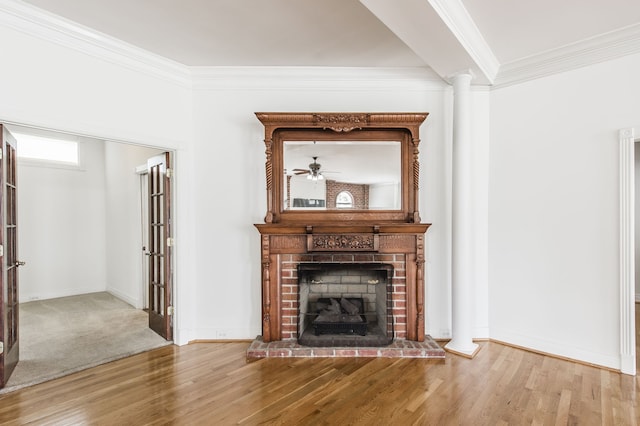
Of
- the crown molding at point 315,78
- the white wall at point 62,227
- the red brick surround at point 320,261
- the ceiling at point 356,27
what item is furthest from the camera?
the white wall at point 62,227

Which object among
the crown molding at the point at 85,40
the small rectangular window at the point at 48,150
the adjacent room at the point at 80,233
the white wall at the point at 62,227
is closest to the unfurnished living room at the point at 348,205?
the crown molding at the point at 85,40

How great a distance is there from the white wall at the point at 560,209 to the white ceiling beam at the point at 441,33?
627 millimetres

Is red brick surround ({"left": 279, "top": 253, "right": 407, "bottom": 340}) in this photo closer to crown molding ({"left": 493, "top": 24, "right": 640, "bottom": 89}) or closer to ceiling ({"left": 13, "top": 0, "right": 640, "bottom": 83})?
ceiling ({"left": 13, "top": 0, "right": 640, "bottom": 83})

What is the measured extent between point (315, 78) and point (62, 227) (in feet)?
16.3

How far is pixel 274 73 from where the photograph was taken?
312 cm

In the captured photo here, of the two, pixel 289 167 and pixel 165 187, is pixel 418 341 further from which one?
pixel 165 187

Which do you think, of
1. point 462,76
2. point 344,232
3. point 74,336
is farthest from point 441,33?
point 74,336

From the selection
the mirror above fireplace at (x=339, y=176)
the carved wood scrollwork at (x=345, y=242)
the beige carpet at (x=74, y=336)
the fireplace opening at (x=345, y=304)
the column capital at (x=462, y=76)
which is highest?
the column capital at (x=462, y=76)

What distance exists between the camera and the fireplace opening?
290 cm

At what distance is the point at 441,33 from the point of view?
221 cm

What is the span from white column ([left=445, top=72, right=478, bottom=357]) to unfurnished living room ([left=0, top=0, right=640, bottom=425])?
0.02 metres

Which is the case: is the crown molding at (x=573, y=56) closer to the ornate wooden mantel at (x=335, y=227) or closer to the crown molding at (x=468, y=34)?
the crown molding at (x=468, y=34)

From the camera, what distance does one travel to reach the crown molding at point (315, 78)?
311cm

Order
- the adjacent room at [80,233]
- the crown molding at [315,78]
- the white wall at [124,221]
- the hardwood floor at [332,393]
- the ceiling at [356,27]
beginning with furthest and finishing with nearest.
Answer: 1. the white wall at [124,221]
2. the adjacent room at [80,233]
3. the crown molding at [315,78]
4. the ceiling at [356,27]
5. the hardwood floor at [332,393]
